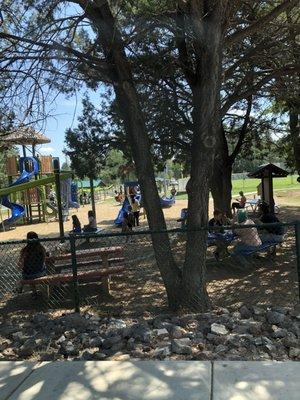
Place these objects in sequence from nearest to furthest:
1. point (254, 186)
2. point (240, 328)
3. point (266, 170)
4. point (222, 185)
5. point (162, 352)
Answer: point (162, 352) → point (240, 328) → point (222, 185) → point (266, 170) → point (254, 186)

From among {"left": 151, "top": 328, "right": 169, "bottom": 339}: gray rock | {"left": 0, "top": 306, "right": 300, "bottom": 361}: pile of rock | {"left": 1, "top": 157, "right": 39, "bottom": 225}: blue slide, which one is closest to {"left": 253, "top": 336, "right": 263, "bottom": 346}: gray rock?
{"left": 0, "top": 306, "right": 300, "bottom": 361}: pile of rock

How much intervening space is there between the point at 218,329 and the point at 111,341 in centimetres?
118

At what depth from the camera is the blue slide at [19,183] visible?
2639 cm

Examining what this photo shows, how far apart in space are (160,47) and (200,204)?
3.99 meters

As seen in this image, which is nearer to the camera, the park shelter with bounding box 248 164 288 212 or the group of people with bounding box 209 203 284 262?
the group of people with bounding box 209 203 284 262

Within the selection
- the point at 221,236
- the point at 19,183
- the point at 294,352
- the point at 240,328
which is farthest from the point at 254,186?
the point at 294,352

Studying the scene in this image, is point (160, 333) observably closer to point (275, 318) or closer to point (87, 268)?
point (275, 318)

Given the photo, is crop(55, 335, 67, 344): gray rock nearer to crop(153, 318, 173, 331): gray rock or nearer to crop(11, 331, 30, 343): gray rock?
crop(11, 331, 30, 343): gray rock

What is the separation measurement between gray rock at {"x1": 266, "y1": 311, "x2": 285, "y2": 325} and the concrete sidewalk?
1585mm

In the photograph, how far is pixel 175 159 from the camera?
1727 cm

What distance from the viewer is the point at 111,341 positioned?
17.6 feet

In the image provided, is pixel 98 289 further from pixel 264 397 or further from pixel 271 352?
pixel 264 397

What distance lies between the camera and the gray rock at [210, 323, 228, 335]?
5480mm

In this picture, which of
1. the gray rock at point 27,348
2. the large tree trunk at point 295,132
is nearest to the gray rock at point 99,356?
the gray rock at point 27,348
